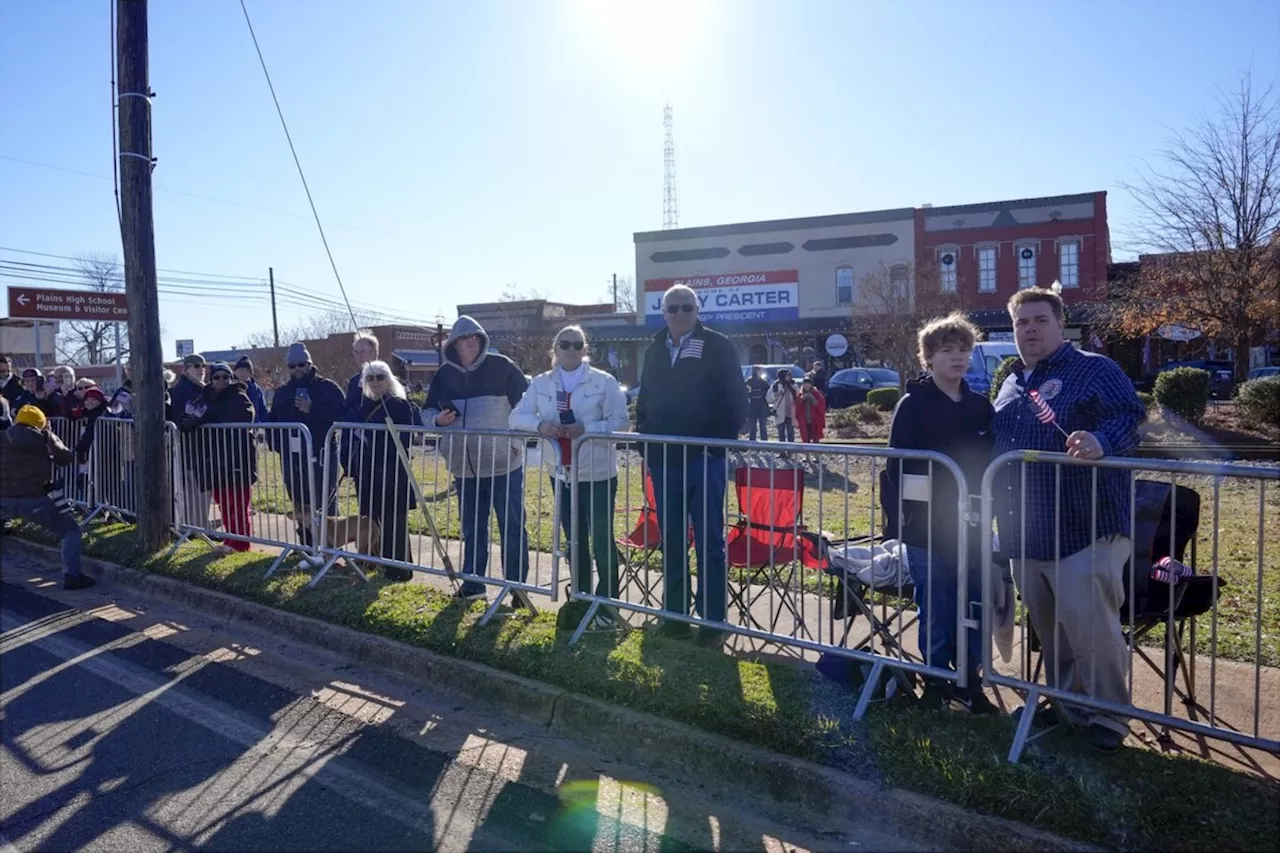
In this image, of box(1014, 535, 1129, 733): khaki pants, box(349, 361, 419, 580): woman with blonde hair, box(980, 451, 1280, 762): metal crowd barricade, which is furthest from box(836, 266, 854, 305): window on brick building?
box(1014, 535, 1129, 733): khaki pants

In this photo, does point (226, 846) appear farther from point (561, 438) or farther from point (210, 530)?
point (210, 530)

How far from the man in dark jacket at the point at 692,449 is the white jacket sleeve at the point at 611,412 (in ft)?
1.56

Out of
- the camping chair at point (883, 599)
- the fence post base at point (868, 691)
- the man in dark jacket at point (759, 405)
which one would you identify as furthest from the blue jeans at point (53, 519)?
the man in dark jacket at point (759, 405)

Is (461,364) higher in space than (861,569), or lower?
higher

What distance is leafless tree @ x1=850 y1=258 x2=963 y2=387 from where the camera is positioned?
97.7 feet

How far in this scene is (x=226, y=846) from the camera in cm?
355

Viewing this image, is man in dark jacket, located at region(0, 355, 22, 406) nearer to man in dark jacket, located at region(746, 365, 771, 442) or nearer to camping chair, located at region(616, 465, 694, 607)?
camping chair, located at region(616, 465, 694, 607)

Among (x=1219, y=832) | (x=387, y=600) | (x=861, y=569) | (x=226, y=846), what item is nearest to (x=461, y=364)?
(x=387, y=600)

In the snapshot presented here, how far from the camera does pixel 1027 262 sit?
42156 millimetres

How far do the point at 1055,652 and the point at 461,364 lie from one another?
428 centimetres

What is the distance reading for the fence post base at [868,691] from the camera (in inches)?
161

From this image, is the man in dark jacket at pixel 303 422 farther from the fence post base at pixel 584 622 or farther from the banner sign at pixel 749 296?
the banner sign at pixel 749 296

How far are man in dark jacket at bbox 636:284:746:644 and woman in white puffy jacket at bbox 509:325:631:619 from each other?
1.24ft

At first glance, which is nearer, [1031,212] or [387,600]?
[387,600]
